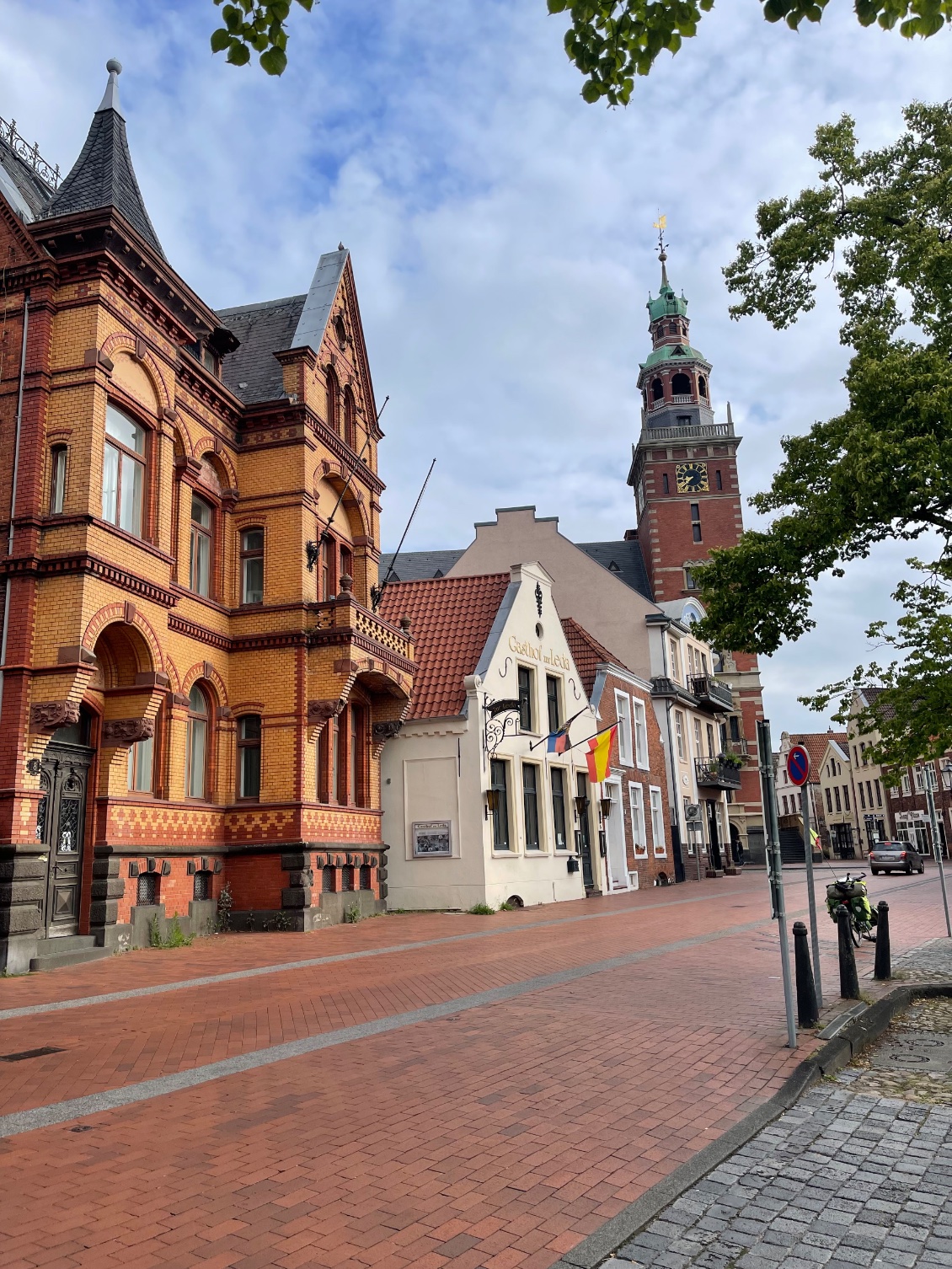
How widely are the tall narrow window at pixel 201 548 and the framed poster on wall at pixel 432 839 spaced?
25.1ft

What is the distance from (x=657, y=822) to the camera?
3856 centimetres

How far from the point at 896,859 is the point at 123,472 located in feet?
134

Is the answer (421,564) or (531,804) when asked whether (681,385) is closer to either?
(421,564)

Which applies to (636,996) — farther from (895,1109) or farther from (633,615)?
(633,615)

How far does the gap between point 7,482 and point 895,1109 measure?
14.0 metres

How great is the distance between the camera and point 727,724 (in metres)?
59.2

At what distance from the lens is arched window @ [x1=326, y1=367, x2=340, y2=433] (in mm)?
22766

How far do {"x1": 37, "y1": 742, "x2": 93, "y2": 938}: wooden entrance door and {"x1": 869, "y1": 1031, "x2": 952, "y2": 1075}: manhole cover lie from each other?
444 inches

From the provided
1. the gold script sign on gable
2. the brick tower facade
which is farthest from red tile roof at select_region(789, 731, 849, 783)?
the gold script sign on gable

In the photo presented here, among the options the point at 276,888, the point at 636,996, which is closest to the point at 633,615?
the point at 276,888

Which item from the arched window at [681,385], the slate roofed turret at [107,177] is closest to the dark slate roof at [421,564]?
the arched window at [681,385]

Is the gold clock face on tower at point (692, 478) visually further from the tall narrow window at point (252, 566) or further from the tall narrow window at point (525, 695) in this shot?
the tall narrow window at point (252, 566)

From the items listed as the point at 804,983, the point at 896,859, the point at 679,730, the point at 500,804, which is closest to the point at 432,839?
the point at 500,804

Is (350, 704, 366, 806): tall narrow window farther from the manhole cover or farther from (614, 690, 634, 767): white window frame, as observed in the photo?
the manhole cover
